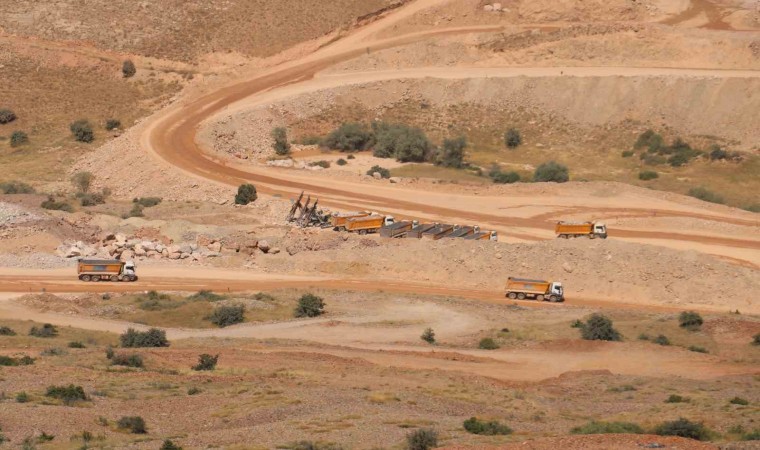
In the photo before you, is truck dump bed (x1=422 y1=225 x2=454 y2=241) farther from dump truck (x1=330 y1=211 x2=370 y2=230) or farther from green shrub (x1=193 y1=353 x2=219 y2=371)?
green shrub (x1=193 y1=353 x2=219 y2=371)

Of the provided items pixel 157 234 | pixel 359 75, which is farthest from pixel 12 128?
pixel 157 234

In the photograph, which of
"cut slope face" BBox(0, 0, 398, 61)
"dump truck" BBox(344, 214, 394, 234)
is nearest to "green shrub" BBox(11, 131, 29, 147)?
"cut slope face" BBox(0, 0, 398, 61)

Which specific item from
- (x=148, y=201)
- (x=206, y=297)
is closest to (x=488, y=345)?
(x=206, y=297)

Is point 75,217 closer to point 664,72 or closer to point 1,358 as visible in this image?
point 1,358

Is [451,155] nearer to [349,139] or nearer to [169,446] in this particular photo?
[349,139]

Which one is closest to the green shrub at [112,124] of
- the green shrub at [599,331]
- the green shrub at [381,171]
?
the green shrub at [381,171]

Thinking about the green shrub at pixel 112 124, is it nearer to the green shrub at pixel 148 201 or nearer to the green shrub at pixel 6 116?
the green shrub at pixel 6 116
